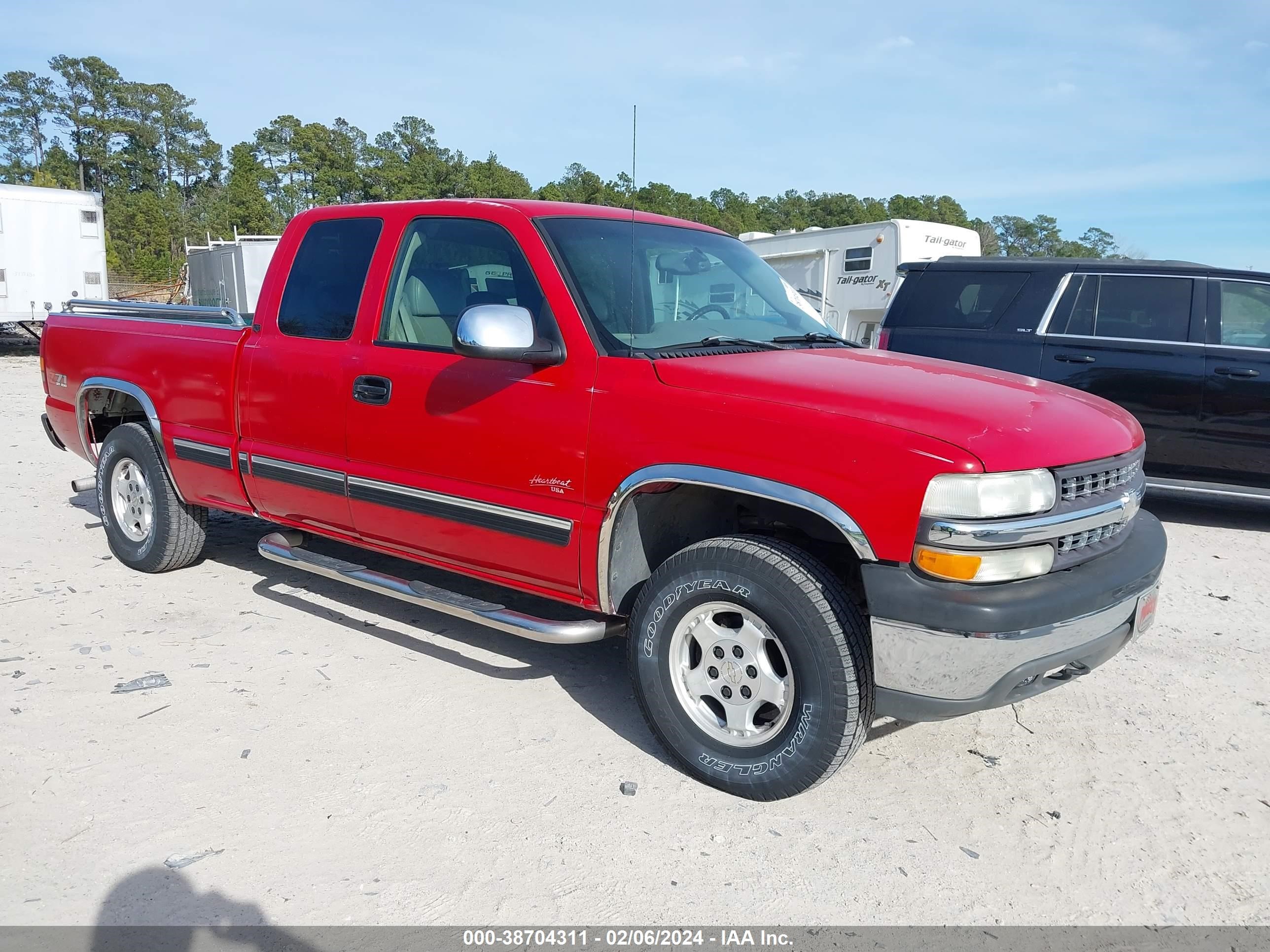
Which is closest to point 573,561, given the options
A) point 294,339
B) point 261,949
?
point 261,949

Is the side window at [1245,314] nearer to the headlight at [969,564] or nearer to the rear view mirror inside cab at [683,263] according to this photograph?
the rear view mirror inside cab at [683,263]

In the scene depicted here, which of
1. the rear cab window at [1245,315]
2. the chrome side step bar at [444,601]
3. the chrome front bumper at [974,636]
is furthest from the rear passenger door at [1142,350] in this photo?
the chrome side step bar at [444,601]

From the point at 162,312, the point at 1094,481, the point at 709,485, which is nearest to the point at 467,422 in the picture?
the point at 709,485

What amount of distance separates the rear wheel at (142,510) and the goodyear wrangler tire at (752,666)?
320 centimetres

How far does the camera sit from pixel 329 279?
4.29 m

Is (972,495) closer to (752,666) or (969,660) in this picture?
(969,660)

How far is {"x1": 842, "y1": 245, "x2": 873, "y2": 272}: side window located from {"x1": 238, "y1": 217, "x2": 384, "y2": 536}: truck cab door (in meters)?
11.0

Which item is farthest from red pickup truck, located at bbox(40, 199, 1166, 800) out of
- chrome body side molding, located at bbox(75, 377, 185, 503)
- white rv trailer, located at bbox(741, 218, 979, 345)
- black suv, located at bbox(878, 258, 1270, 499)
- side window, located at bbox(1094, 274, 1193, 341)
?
white rv trailer, located at bbox(741, 218, 979, 345)

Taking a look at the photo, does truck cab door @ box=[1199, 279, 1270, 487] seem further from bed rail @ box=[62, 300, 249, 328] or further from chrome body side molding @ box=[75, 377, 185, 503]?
chrome body side molding @ box=[75, 377, 185, 503]

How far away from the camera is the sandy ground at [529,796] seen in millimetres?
2631

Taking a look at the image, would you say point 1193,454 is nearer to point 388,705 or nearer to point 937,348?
point 937,348

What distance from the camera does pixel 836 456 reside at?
278 cm

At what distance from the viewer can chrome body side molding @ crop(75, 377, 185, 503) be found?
5.01 m

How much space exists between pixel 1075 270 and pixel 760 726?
575 centimetres
